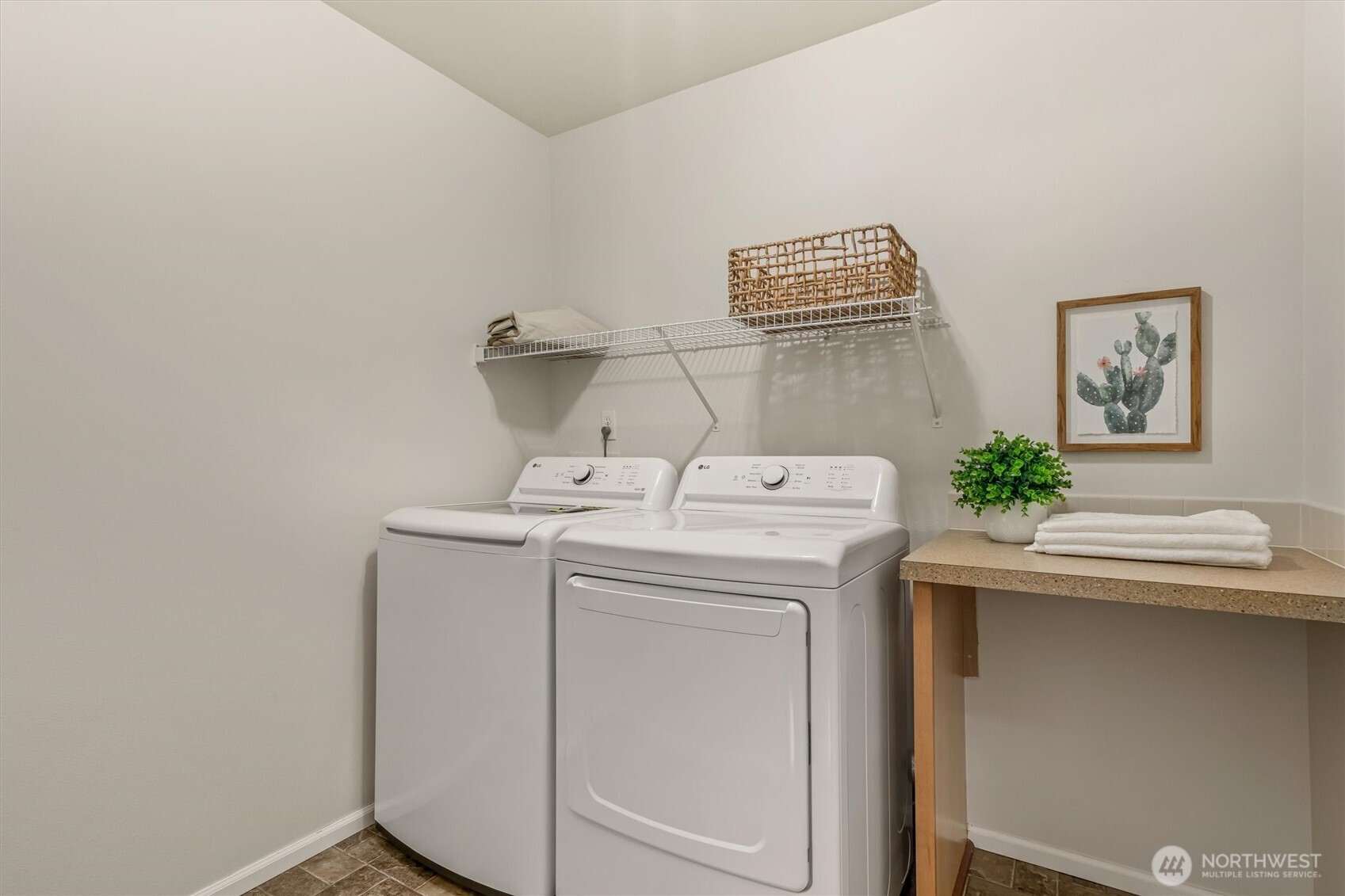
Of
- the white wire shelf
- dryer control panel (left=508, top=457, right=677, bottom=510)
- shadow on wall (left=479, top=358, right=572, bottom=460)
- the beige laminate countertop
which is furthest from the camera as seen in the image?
shadow on wall (left=479, top=358, right=572, bottom=460)

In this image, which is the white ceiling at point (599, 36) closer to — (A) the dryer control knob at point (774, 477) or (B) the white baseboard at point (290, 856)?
(A) the dryer control knob at point (774, 477)

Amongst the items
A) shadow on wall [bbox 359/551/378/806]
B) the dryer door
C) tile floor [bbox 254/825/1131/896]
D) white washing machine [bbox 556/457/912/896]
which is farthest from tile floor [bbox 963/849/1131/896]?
shadow on wall [bbox 359/551/378/806]

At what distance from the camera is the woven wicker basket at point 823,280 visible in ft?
5.40

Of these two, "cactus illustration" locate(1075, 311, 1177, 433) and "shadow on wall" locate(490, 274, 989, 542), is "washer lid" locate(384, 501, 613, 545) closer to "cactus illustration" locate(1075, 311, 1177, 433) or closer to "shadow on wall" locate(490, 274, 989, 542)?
"shadow on wall" locate(490, 274, 989, 542)

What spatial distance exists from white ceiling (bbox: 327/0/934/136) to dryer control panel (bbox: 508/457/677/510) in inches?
49.9

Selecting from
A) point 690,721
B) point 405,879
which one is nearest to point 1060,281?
point 690,721

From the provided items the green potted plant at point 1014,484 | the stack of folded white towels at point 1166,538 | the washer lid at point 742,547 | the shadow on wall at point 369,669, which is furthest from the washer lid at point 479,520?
the stack of folded white towels at point 1166,538

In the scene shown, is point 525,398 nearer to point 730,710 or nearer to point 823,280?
point 823,280

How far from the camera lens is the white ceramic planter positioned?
5.01 ft

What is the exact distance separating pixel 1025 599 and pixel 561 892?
1.31 m

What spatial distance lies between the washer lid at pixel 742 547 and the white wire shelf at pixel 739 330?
20.8 inches

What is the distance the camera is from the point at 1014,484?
1519 millimetres

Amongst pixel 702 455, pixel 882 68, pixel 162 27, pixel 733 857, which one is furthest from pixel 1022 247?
pixel 162 27

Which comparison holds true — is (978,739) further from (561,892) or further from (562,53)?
(562,53)
